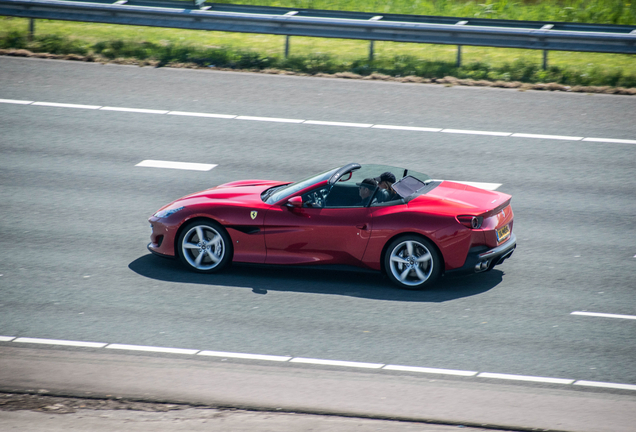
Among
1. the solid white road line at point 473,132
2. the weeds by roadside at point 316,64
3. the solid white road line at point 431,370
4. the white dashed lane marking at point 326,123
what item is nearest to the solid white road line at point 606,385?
the solid white road line at point 431,370

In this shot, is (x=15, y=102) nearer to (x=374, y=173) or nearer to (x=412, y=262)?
(x=374, y=173)

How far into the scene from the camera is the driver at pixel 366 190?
9.54 m

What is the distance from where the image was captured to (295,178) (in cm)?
1284

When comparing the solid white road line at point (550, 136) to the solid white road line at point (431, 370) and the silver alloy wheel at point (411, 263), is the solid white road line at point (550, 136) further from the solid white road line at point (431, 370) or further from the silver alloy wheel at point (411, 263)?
the solid white road line at point (431, 370)

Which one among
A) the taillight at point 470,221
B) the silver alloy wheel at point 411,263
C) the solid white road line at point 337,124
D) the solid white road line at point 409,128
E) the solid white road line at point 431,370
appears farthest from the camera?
the solid white road line at point 337,124

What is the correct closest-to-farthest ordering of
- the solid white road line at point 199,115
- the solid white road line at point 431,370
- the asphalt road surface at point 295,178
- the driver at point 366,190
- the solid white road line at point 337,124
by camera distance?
the solid white road line at point 431,370 < the asphalt road surface at point 295,178 < the driver at point 366,190 < the solid white road line at point 337,124 < the solid white road line at point 199,115

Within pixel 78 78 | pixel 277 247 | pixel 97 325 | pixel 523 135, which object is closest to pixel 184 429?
pixel 97 325

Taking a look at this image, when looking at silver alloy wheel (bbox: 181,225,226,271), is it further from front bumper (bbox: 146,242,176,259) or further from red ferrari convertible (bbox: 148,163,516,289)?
front bumper (bbox: 146,242,176,259)

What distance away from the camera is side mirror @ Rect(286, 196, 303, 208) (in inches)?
379

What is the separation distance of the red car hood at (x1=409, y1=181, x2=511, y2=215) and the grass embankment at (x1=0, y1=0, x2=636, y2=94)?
7711 mm

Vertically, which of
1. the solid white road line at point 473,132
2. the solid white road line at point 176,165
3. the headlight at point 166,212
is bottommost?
the headlight at point 166,212

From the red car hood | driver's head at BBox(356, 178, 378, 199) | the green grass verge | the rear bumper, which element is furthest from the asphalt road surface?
driver's head at BBox(356, 178, 378, 199)

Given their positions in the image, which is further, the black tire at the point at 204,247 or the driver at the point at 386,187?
the black tire at the point at 204,247

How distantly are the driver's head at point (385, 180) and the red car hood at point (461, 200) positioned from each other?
35cm
